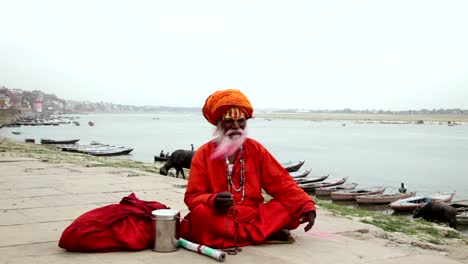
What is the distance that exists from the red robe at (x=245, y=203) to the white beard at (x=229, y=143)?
0.19 feet

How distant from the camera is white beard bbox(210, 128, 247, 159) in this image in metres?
4.17

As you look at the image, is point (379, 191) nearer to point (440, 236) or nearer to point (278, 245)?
point (440, 236)

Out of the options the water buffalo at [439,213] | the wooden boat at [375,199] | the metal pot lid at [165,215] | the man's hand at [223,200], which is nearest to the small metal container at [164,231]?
the metal pot lid at [165,215]

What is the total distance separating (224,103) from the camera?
410 centimetres

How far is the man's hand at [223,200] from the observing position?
12.7 feet

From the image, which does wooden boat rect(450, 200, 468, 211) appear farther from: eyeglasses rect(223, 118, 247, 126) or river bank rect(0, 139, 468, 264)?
eyeglasses rect(223, 118, 247, 126)

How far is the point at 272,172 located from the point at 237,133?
442 mm

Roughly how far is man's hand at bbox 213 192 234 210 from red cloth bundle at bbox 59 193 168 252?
0.60m

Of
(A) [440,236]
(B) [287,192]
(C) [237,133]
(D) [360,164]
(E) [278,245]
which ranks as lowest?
(D) [360,164]

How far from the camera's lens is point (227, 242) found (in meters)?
4.01

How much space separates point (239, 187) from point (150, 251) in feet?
2.86

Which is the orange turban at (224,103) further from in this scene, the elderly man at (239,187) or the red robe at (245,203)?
the red robe at (245,203)

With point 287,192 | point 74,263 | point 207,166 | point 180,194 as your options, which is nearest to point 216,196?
point 207,166

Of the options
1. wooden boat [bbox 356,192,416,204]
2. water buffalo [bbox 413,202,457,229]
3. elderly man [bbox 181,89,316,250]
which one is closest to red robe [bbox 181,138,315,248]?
elderly man [bbox 181,89,316,250]
